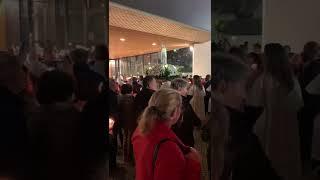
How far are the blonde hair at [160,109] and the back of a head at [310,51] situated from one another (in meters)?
0.83

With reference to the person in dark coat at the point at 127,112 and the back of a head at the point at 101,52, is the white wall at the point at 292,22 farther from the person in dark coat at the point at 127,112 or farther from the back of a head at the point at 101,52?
the person in dark coat at the point at 127,112

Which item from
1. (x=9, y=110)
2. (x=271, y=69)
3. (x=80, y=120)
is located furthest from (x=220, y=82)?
(x=9, y=110)

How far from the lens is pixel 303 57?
244cm

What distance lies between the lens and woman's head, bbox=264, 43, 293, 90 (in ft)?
8.09

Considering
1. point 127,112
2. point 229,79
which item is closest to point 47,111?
point 229,79

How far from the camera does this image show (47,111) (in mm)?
2582

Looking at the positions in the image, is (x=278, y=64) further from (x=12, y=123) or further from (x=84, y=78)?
(x=12, y=123)

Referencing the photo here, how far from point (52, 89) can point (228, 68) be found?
3.67 ft

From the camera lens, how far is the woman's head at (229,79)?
2.50 m

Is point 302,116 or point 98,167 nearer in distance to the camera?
point 302,116

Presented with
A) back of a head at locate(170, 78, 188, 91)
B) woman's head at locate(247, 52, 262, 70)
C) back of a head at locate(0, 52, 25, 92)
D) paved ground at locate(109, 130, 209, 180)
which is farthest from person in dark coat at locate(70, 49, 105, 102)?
paved ground at locate(109, 130, 209, 180)

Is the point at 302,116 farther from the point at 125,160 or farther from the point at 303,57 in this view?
the point at 125,160

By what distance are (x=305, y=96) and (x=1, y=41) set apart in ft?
6.17

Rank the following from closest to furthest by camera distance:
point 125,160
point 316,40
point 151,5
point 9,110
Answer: point 316,40
point 9,110
point 125,160
point 151,5
